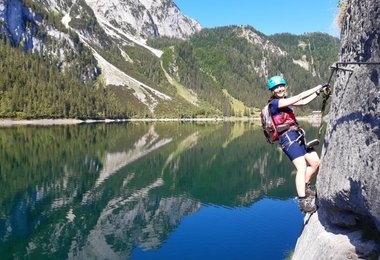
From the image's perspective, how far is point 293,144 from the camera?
11953mm

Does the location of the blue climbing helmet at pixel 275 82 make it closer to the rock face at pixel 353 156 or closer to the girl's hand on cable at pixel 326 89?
the rock face at pixel 353 156

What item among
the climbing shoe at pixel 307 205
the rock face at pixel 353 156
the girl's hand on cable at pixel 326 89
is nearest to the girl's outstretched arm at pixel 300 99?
the girl's hand on cable at pixel 326 89

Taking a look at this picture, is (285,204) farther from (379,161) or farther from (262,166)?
(379,161)

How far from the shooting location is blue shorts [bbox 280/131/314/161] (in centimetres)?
1194

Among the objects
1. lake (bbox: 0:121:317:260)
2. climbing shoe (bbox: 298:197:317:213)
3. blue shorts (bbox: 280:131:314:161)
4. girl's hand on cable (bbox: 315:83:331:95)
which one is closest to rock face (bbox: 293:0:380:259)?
climbing shoe (bbox: 298:197:317:213)

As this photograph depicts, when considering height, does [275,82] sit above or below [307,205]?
above

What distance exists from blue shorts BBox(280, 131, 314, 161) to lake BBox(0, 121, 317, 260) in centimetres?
2212

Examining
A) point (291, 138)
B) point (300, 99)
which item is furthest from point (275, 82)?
point (291, 138)

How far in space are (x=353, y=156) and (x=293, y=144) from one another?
8.11 ft

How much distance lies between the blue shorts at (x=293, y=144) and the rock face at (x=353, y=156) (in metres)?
0.65

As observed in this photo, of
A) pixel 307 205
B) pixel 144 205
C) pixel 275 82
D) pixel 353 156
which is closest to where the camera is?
pixel 353 156

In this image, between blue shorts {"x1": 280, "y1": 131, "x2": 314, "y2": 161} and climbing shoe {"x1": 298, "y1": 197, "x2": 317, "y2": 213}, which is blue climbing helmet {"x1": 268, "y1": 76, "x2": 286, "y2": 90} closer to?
blue shorts {"x1": 280, "y1": 131, "x2": 314, "y2": 161}

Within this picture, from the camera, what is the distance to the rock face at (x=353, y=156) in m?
8.79

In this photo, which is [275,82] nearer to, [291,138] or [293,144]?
[291,138]
